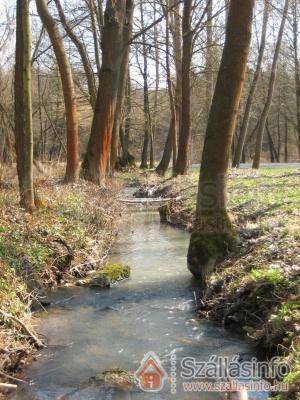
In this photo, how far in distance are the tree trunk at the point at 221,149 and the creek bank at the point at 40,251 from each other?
1.60 m

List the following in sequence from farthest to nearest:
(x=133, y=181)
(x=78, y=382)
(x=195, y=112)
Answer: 1. (x=195, y=112)
2. (x=133, y=181)
3. (x=78, y=382)

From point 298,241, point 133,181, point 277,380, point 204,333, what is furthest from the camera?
point 133,181

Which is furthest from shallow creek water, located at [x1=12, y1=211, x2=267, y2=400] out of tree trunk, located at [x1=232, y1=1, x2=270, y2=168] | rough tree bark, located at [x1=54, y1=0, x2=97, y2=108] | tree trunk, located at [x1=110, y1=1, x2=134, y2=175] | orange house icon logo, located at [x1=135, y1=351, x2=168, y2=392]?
tree trunk, located at [x1=232, y1=1, x2=270, y2=168]

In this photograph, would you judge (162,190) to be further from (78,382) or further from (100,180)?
(78,382)

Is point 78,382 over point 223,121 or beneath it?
beneath

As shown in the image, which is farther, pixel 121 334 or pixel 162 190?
pixel 162 190

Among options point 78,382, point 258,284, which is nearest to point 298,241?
point 258,284

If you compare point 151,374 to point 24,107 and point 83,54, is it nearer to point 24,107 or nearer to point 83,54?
point 24,107

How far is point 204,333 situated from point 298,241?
232cm

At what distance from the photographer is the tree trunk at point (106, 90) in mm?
15383

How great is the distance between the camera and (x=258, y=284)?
6.67 meters

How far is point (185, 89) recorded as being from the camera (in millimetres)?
22516

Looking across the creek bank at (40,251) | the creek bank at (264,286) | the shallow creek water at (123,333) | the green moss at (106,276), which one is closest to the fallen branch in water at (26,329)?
the creek bank at (40,251)

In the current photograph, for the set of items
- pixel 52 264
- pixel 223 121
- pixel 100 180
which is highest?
pixel 223 121
